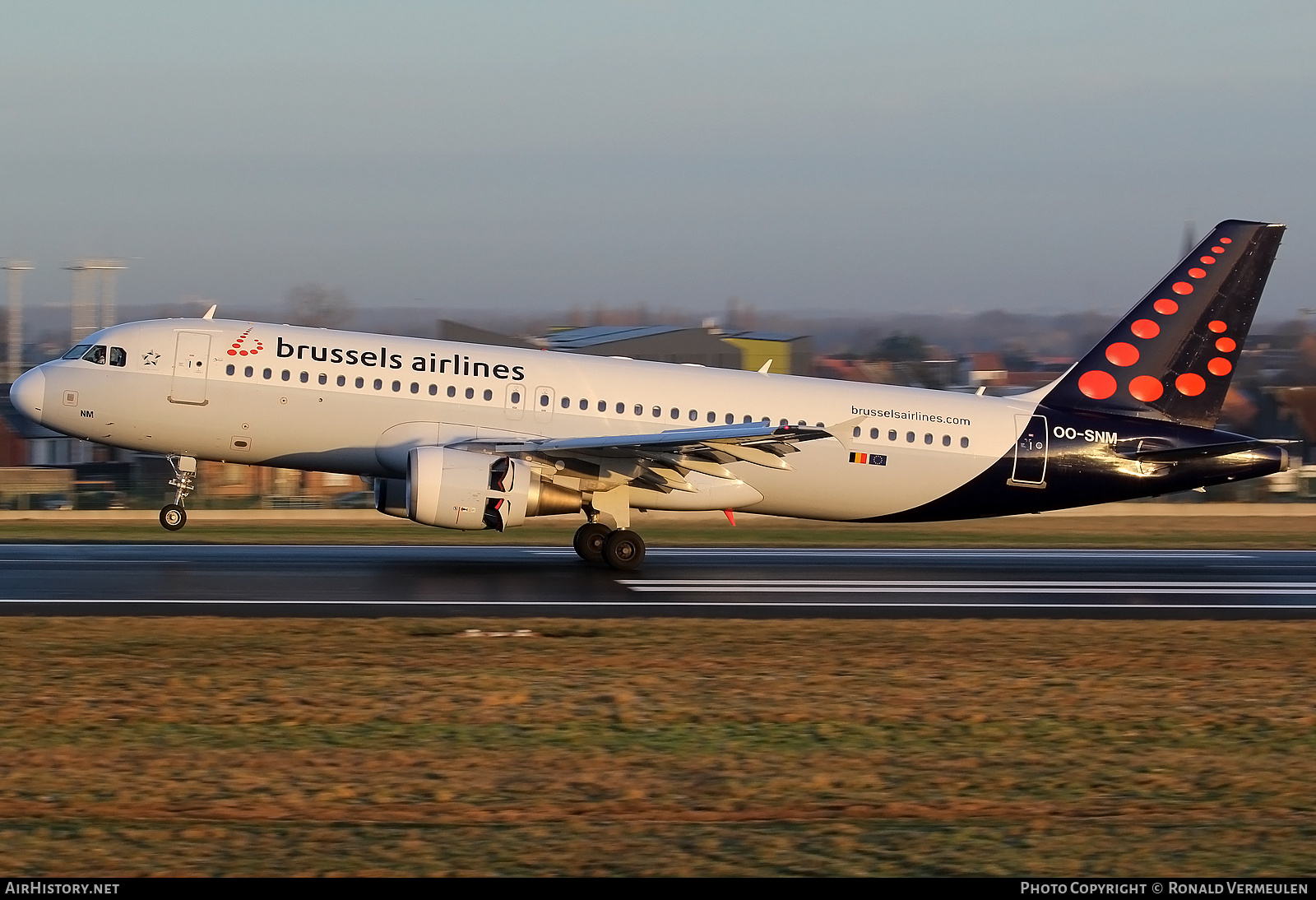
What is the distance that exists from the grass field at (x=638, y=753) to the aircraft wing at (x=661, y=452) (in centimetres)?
639

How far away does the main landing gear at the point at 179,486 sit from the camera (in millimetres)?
23844

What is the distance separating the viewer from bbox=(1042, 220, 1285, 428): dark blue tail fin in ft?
→ 85.1

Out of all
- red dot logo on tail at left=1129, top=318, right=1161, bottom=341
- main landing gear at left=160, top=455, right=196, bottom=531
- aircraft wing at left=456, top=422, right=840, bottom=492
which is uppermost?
red dot logo on tail at left=1129, top=318, right=1161, bottom=341

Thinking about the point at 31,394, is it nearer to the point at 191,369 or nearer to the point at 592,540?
the point at 191,369

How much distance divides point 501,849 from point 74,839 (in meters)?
2.49

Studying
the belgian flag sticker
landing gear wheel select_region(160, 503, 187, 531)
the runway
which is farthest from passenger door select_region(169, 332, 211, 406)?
the belgian flag sticker

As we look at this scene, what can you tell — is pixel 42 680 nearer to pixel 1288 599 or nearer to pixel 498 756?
pixel 498 756

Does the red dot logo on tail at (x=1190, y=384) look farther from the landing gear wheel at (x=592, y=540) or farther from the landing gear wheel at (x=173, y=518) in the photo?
the landing gear wheel at (x=173, y=518)

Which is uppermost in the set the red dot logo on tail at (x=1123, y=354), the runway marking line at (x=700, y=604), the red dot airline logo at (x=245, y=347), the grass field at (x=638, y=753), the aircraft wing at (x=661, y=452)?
the red dot logo on tail at (x=1123, y=354)

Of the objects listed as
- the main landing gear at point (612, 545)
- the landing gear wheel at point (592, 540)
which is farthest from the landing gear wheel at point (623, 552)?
the landing gear wheel at point (592, 540)

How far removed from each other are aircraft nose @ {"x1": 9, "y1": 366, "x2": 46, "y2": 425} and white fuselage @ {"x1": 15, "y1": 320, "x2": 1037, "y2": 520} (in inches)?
1.8

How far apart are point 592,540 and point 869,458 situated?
205 inches

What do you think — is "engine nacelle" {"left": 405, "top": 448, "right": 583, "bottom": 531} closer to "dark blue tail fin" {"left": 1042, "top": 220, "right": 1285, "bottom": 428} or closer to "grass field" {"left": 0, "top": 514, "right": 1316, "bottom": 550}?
"grass field" {"left": 0, "top": 514, "right": 1316, "bottom": 550}

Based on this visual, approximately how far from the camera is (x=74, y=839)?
7988mm
